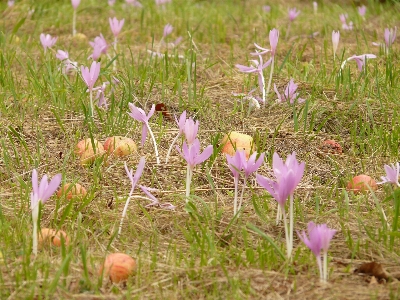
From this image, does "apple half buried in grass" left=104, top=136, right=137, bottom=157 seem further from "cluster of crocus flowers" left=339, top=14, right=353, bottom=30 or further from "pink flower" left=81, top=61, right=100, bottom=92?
"cluster of crocus flowers" left=339, top=14, right=353, bottom=30

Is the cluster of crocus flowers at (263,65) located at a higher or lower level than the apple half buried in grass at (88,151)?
higher

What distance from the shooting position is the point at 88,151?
10.1 ft

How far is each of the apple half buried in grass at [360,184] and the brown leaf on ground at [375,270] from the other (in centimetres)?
72

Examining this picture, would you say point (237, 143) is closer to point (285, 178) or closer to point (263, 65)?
point (263, 65)

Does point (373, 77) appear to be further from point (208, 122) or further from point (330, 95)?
point (208, 122)

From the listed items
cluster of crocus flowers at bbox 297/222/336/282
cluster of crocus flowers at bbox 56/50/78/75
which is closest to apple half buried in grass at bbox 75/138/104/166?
cluster of crocus flowers at bbox 56/50/78/75

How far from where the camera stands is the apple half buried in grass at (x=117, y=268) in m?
2.10

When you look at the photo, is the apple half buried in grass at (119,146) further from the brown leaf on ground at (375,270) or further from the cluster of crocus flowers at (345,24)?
the cluster of crocus flowers at (345,24)

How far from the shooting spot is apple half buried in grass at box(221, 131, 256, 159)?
10.3 ft

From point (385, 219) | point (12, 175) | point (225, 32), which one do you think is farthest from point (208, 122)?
point (225, 32)

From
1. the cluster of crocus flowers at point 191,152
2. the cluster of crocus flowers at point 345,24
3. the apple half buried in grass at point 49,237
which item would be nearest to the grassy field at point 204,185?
the apple half buried in grass at point 49,237

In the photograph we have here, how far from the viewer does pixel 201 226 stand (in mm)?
2436

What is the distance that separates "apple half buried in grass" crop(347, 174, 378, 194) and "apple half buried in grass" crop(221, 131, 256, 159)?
1.51 ft

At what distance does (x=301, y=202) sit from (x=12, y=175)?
1181 millimetres
